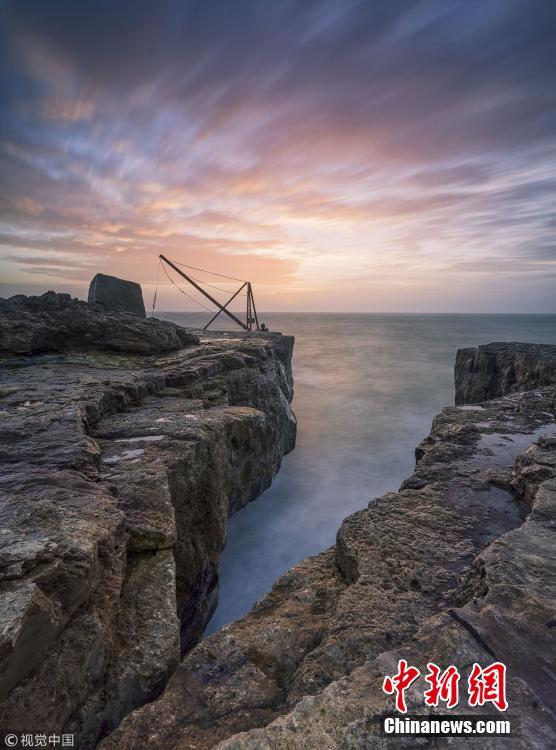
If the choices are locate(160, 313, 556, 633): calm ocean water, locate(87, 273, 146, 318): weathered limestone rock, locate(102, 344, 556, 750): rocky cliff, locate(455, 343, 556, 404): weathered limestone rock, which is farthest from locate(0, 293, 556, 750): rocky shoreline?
locate(87, 273, 146, 318): weathered limestone rock

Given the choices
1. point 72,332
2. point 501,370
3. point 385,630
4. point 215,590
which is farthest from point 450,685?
point 501,370

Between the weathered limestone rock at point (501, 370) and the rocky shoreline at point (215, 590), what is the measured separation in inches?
241

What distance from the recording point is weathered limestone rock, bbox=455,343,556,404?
452 inches

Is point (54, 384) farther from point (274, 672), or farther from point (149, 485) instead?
point (274, 672)

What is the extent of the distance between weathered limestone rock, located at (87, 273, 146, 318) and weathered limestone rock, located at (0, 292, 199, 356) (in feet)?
14.1

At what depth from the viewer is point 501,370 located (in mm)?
13711

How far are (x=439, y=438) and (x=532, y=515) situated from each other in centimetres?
321

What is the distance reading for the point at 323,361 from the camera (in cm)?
4091

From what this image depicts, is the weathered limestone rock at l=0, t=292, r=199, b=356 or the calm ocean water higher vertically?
the weathered limestone rock at l=0, t=292, r=199, b=356

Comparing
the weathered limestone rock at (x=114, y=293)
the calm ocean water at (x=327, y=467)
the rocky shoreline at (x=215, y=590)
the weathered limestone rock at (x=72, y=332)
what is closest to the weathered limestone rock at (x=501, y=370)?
the calm ocean water at (x=327, y=467)

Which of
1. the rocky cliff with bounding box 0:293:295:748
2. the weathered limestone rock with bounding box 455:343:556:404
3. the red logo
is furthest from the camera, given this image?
the weathered limestone rock with bounding box 455:343:556:404

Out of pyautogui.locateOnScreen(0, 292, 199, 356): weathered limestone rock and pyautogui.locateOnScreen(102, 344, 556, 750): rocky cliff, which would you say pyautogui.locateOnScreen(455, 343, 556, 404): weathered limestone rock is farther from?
pyautogui.locateOnScreen(0, 292, 199, 356): weathered limestone rock

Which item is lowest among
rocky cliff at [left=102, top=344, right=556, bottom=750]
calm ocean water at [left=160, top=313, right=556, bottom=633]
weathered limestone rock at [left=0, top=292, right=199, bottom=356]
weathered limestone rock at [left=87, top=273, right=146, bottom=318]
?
calm ocean water at [left=160, top=313, right=556, bottom=633]

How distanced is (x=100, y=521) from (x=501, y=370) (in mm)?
14955
